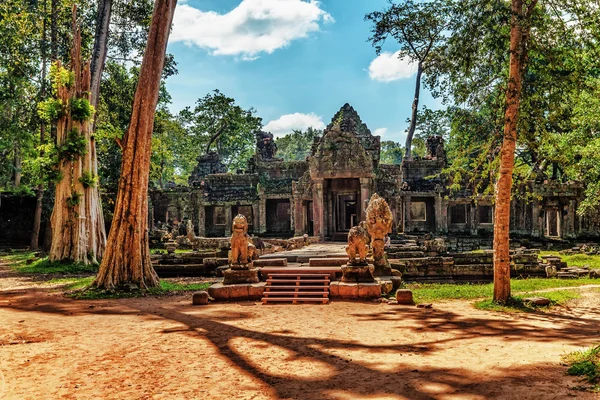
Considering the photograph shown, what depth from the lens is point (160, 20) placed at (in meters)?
11.5

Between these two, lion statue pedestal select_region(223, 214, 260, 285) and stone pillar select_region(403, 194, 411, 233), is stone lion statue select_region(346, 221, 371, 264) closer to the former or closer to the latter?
lion statue pedestal select_region(223, 214, 260, 285)

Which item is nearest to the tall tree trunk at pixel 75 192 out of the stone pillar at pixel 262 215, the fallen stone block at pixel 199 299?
the fallen stone block at pixel 199 299

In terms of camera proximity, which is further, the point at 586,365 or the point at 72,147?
the point at 72,147

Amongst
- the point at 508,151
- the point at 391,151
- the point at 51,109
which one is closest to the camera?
the point at 508,151

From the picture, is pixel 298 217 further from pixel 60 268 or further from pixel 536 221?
pixel 536 221

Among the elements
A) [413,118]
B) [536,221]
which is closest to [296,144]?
[413,118]

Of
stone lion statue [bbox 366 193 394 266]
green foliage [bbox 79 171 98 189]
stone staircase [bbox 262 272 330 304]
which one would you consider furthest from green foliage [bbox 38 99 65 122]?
stone lion statue [bbox 366 193 394 266]

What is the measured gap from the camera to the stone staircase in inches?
372

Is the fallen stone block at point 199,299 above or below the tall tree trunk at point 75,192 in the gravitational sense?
below

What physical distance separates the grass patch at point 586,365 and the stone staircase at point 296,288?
514 centimetres

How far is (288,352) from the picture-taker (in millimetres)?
5488

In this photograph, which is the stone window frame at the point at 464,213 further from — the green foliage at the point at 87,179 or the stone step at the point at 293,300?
the green foliage at the point at 87,179

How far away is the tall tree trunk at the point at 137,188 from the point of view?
36.2ft

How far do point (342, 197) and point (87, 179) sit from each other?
16066 mm
